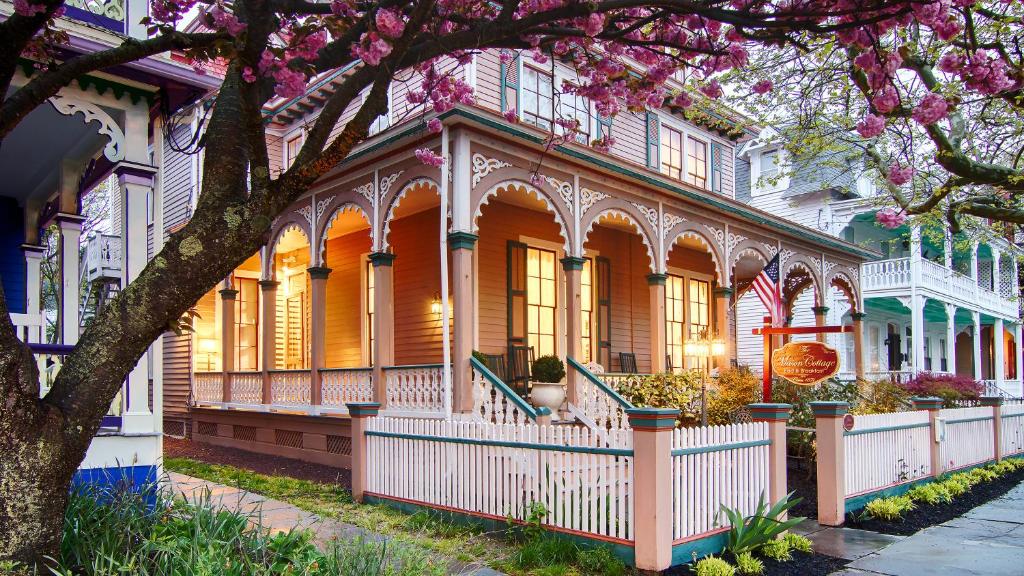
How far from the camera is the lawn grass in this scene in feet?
20.8

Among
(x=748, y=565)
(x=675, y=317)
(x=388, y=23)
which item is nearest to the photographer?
(x=388, y=23)

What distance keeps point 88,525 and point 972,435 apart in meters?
12.5

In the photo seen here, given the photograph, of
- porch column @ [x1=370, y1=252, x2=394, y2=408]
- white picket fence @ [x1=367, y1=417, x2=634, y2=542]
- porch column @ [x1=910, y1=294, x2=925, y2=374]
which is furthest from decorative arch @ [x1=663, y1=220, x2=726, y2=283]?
porch column @ [x1=910, y1=294, x2=925, y2=374]

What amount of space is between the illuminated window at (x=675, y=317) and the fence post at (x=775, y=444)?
408 inches

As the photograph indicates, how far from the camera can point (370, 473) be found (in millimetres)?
9086

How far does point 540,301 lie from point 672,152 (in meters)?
6.25

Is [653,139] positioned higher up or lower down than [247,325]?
higher up

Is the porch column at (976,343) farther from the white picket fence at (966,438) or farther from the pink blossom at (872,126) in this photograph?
the pink blossom at (872,126)

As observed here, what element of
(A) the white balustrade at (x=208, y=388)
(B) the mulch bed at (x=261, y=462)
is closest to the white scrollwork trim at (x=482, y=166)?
(B) the mulch bed at (x=261, y=462)

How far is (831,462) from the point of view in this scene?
8414 mm

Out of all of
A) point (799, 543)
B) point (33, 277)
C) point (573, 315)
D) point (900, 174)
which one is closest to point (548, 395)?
point (573, 315)

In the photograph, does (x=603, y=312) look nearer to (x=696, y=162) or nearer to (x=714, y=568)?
(x=696, y=162)

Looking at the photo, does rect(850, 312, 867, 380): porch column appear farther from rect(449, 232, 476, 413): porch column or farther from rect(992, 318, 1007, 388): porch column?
rect(449, 232, 476, 413): porch column

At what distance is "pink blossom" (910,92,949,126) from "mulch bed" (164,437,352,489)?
7848 millimetres
